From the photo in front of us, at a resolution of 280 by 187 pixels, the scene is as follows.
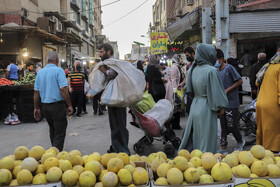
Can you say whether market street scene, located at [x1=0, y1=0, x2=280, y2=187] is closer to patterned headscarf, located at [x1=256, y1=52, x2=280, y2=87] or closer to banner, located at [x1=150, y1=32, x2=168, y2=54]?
patterned headscarf, located at [x1=256, y1=52, x2=280, y2=87]

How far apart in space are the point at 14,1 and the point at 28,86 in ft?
41.7

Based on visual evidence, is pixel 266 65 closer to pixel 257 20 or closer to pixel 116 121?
pixel 116 121

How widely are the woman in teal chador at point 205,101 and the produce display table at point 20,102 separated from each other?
7.47m

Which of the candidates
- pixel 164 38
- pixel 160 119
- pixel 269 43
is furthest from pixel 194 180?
pixel 164 38

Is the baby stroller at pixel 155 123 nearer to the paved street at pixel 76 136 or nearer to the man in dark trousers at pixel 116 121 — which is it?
the man in dark trousers at pixel 116 121

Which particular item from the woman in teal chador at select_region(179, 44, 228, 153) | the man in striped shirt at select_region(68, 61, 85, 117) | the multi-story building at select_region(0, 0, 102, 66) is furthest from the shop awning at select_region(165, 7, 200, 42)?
the woman in teal chador at select_region(179, 44, 228, 153)

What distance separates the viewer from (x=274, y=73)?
14.2 feet

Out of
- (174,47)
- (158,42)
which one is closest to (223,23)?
(158,42)

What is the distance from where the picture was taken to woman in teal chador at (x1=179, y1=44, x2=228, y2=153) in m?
3.92

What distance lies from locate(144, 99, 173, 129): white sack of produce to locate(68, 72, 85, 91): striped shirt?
243 inches

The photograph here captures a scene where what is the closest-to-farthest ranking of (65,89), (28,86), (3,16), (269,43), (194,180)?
(194,180) < (65,89) < (28,86) < (269,43) < (3,16)

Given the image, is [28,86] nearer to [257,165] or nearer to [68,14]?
[257,165]

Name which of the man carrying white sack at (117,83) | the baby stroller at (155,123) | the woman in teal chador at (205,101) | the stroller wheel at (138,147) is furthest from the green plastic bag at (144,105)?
the woman in teal chador at (205,101)

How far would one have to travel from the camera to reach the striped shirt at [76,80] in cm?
1120
